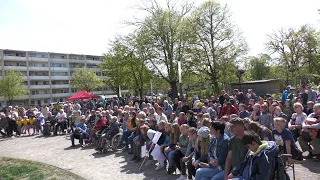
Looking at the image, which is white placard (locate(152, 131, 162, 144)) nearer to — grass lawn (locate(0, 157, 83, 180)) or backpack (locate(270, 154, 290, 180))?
grass lawn (locate(0, 157, 83, 180))

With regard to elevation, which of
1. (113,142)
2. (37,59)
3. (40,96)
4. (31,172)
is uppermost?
(37,59)

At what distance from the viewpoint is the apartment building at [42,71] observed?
228 feet

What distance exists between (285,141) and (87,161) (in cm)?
647

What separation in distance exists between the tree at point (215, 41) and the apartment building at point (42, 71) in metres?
48.7

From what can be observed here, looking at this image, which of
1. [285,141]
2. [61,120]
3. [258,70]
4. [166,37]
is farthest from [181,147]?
[258,70]

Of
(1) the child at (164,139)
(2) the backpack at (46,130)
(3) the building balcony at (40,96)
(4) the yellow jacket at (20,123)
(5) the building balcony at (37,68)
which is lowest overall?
(2) the backpack at (46,130)

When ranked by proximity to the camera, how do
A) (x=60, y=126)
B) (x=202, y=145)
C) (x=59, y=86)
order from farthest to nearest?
(x=59, y=86) → (x=60, y=126) → (x=202, y=145)

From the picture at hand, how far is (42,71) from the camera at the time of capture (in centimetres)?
7669

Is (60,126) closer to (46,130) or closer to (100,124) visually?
(46,130)

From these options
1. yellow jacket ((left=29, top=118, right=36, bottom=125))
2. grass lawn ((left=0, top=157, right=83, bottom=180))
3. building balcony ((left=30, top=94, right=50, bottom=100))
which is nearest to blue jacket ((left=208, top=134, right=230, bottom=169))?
grass lawn ((left=0, top=157, right=83, bottom=180))

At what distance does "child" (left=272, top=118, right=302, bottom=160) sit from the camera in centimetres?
523

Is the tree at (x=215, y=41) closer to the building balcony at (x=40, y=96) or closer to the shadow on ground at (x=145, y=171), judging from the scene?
the shadow on ground at (x=145, y=171)

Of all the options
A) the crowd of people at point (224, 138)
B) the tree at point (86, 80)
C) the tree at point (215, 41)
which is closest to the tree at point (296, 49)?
the tree at point (215, 41)

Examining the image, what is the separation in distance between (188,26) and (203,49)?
2.75m
